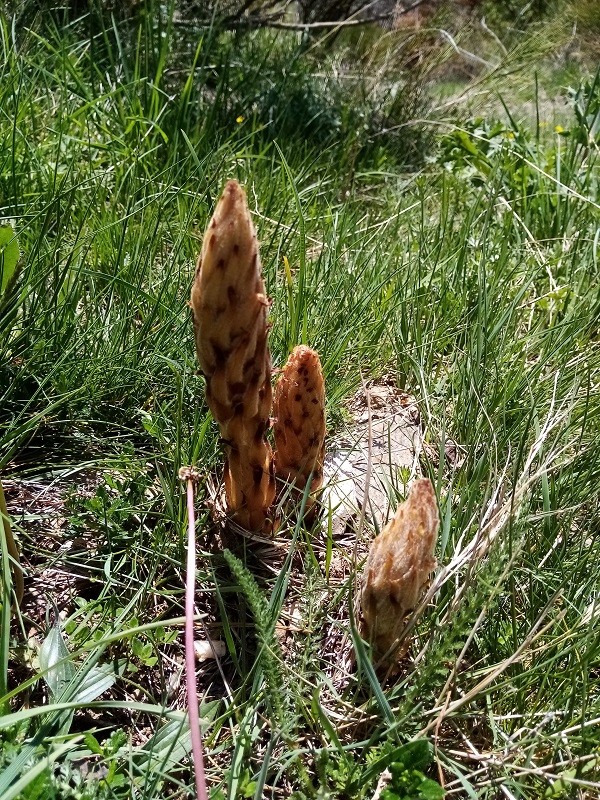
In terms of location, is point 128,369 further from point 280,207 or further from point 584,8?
point 584,8

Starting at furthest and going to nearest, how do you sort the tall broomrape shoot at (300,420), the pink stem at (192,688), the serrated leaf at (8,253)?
the serrated leaf at (8,253)
the tall broomrape shoot at (300,420)
the pink stem at (192,688)

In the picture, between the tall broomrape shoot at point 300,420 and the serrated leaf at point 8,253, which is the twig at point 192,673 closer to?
the tall broomrape shoot at point 300,420

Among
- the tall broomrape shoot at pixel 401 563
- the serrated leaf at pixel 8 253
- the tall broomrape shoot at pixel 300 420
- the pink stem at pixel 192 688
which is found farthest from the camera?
the serrated leaf at pixel 8 253

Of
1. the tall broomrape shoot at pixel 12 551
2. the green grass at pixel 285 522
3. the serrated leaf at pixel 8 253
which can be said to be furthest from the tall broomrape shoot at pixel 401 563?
the serrated leaf at pixel 8 253

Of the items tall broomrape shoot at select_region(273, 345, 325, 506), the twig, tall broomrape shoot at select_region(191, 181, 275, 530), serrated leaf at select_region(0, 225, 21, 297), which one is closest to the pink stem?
the twig

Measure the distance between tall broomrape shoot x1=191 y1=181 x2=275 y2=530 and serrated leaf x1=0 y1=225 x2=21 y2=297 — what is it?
0.69 m

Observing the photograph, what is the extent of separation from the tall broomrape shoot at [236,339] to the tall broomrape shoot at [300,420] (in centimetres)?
8

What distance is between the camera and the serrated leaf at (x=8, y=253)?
5.08 feet

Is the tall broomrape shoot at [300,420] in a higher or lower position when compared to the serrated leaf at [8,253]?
lower

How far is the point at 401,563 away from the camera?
1126 mm

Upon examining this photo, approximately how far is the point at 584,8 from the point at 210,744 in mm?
8689

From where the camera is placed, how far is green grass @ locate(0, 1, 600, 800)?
1.13m

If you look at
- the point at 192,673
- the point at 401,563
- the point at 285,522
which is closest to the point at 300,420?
the point at 285,522

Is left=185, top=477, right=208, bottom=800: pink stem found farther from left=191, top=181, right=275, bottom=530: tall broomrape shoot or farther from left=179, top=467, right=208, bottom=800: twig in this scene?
left=191, top=181, right=275, bottom=530: tall broomrape shoot
